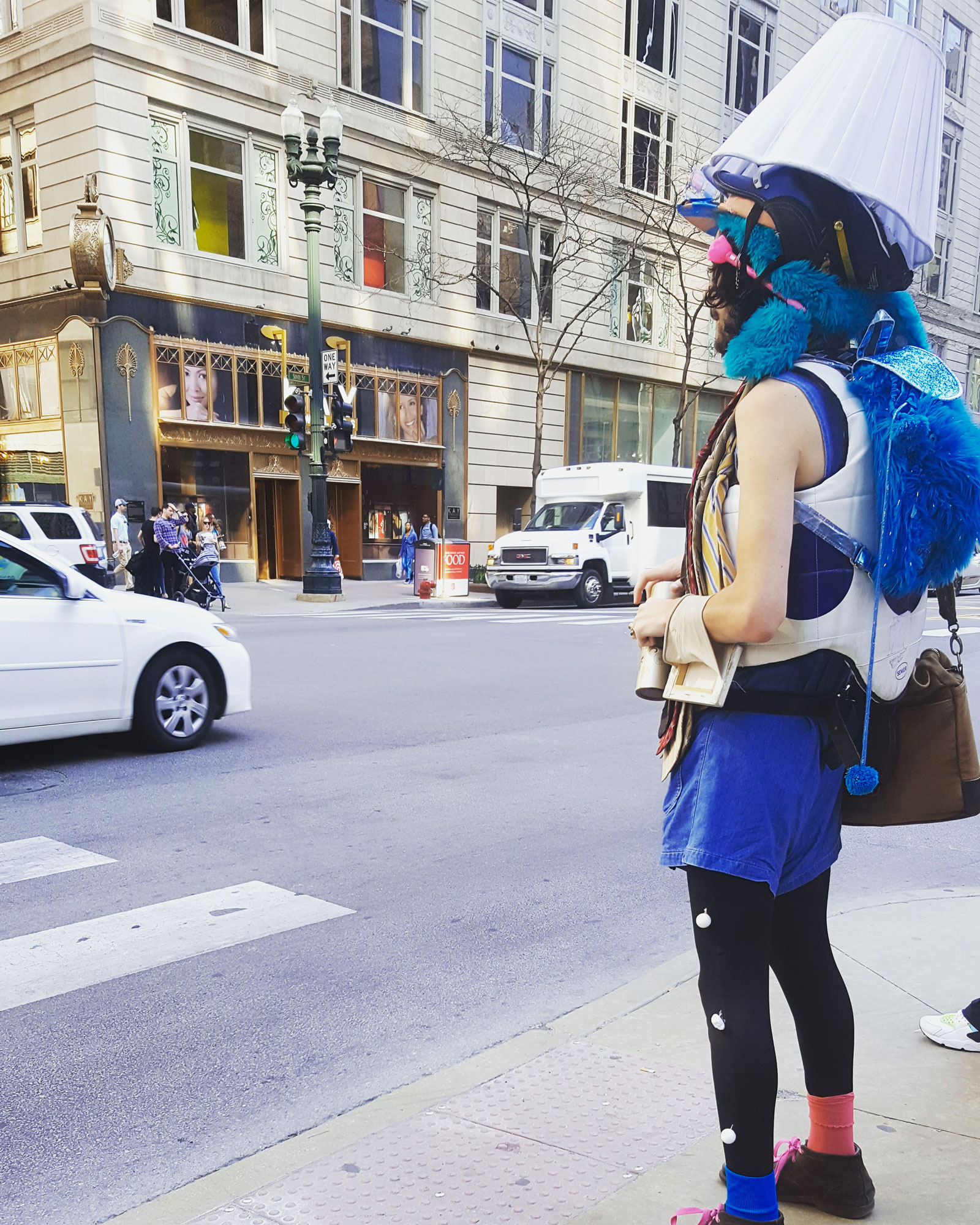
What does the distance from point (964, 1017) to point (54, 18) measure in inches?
993

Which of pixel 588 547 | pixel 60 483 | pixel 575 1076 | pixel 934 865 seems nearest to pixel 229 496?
pixel 60 483

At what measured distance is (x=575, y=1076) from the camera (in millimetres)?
2875

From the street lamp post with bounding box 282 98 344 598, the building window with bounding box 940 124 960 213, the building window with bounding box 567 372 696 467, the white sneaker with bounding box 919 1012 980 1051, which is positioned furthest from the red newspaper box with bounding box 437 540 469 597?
the building window with bounding box 940 124 960 213

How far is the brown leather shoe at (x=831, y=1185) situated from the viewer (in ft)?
7.06

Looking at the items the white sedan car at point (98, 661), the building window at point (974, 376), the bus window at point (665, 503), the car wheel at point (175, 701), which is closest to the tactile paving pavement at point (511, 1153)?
the white sedan car at point (98, 661)

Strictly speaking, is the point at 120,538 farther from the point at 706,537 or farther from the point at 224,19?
the point at 706,537

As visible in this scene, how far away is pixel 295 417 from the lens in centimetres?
1950

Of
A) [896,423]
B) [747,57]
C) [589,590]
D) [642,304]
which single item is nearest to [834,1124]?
[896,423]

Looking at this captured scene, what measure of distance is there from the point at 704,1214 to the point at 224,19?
26777mm

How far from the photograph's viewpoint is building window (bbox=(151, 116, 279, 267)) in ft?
76.3

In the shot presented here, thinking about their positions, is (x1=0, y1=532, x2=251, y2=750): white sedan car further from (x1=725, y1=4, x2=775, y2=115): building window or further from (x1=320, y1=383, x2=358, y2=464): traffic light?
(x1=725, y1=4, x2=775, y2=115): building window

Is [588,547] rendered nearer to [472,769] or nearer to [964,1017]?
[472,769]

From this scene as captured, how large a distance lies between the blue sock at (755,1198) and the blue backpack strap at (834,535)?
3.62ft

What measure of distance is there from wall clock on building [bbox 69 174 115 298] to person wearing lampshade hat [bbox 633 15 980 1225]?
2175 cm
